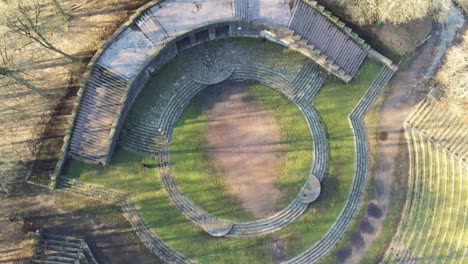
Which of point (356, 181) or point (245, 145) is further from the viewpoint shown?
point (356, 181)

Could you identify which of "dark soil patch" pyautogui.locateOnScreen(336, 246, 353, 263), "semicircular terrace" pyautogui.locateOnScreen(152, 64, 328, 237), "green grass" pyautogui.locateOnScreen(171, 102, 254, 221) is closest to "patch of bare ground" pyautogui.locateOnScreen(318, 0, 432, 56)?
"semicircular terrace" pyautogui.locateOnScreen(152, 64, 328, 237)

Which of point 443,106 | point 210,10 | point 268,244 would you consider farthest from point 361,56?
point 268,244

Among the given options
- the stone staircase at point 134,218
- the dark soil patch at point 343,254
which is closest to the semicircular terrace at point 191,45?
the dark soil patch at point 343,254

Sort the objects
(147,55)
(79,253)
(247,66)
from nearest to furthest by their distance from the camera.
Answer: (79,253) → (147,55) → (247,66)

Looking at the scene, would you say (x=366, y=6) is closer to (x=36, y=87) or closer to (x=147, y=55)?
(x=147, y=55)

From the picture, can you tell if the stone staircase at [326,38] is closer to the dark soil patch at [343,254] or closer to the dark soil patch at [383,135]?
the dark soil patch at [383,135]

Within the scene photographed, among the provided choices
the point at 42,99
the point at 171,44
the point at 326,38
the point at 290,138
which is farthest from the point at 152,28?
the point at 326,38

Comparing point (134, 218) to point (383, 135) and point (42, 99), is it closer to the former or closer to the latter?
point (42, 99)
